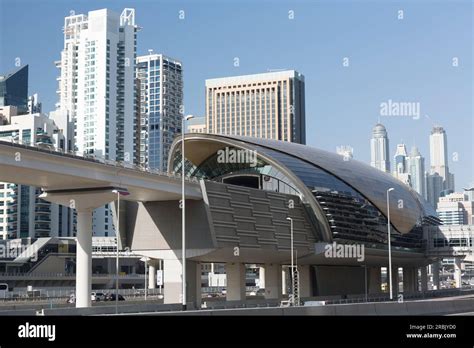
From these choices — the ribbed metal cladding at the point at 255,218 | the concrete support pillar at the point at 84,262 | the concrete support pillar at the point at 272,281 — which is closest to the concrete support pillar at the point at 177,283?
the ribbed metal cladding at the point at 255,218

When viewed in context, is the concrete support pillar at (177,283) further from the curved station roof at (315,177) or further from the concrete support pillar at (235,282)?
the curved station roof at (315,177)

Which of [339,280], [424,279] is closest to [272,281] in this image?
[339,280]

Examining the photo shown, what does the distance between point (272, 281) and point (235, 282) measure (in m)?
7.38

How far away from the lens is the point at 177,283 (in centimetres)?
6900

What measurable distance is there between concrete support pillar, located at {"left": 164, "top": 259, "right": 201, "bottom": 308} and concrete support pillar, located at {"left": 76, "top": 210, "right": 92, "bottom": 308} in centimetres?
1121

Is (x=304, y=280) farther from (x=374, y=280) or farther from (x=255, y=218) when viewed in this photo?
(x=374, y=280)

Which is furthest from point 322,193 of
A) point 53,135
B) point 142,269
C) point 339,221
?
point 53,135

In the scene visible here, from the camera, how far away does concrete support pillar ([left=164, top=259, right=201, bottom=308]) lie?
68938mm

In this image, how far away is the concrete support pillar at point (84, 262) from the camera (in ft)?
192

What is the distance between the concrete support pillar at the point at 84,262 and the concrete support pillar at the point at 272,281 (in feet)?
95.1

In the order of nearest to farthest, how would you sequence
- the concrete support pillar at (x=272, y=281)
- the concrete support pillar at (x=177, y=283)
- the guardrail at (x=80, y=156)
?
the guardrail at (x=80, y=156), the concrete support pillar at (x=177, y=283), the concrete support pillar at (x=272, y=281)

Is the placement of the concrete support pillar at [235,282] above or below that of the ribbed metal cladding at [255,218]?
below

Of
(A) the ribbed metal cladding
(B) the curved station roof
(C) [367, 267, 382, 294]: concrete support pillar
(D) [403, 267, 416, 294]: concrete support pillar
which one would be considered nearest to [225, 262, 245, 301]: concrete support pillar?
(A) the ribbed metal cladding
